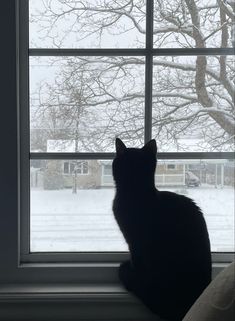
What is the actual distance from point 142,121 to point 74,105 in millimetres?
214

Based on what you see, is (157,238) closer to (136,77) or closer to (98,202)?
(98,202)

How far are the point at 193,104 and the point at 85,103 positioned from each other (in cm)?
33

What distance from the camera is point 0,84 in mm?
1283

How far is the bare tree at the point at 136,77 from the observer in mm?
1379

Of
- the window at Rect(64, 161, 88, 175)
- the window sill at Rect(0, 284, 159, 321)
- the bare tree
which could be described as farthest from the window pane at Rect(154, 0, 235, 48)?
the window sill at Rect(0, 284, 159, 321)

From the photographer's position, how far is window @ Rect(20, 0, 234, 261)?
4.52 feet

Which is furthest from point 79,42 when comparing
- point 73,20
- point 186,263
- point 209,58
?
point 186,263

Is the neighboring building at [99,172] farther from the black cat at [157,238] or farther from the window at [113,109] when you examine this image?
the black cat at [157,238]

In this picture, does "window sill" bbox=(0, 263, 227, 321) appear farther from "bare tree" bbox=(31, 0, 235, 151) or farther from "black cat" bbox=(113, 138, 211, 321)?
"bare tree" bbox=(31, 0, 235, 151)

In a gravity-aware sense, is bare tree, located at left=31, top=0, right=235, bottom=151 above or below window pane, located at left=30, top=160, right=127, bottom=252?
above

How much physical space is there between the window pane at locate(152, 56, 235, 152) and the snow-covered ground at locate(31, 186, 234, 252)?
17cm

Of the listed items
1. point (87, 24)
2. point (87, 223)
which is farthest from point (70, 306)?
point (87, 24)

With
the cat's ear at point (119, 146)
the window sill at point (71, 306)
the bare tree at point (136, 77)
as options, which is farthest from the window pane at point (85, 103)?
the window sill at point (71, 306)

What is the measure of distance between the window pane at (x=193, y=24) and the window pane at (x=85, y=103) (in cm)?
12
